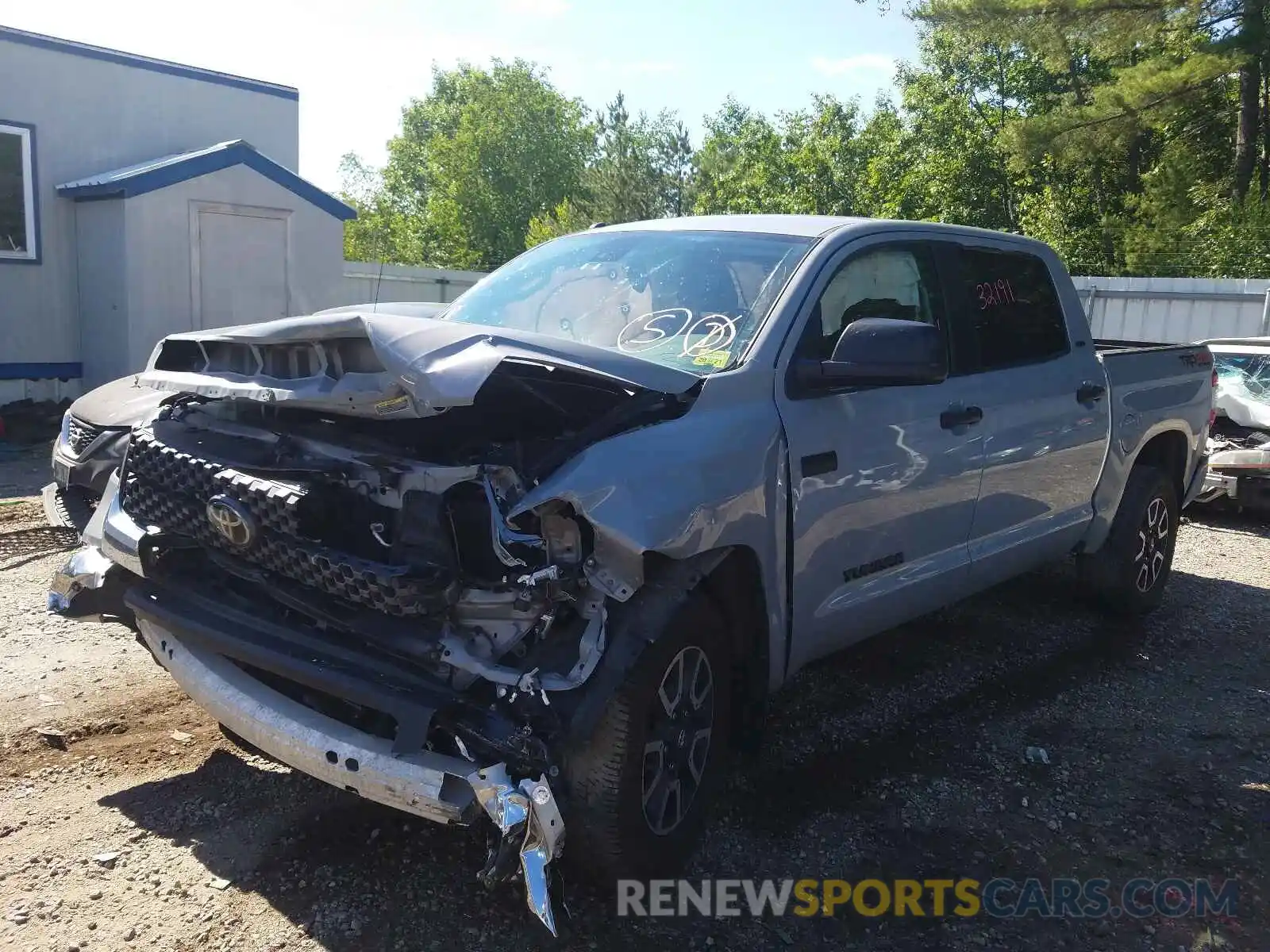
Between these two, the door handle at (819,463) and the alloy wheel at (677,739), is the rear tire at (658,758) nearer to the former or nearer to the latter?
the alloy wheel at (677,739)

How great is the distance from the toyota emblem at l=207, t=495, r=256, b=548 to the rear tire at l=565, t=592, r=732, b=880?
109 centimetres

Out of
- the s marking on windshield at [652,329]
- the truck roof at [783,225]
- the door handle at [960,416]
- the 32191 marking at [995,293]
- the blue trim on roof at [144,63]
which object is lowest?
the door handle at [960,416]

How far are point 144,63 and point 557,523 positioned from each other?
12.7 meters

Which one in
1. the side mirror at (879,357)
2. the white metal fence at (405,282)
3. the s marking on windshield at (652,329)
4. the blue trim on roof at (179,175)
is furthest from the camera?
the white metal fence at (405,282)

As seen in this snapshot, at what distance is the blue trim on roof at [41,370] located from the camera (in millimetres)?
11953

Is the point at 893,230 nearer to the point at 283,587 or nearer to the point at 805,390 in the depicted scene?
the point at 805,390

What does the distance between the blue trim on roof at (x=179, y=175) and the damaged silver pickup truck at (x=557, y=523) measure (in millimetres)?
9059

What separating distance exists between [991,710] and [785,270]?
7.30 ft

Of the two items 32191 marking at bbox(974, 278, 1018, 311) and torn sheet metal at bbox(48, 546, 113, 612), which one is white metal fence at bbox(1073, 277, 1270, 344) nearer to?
32191 marking at bbox(974, 278, 1018, 311)

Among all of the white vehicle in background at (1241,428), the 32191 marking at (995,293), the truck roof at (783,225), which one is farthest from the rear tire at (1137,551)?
the white vehicle in background at (1241,428)

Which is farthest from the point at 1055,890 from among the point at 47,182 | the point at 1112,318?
the point at 1112,318

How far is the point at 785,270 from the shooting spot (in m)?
3.80

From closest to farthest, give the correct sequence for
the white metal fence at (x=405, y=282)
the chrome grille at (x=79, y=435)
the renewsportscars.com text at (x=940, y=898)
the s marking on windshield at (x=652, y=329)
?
the renewsportscars.com text at (x=940, y=898) → the s marking on windshield at (x=652, y=329) → the chrome grille at (x=79, y=435) → the white metal fence at (x=405, y=282)

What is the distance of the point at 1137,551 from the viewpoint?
230 inches
